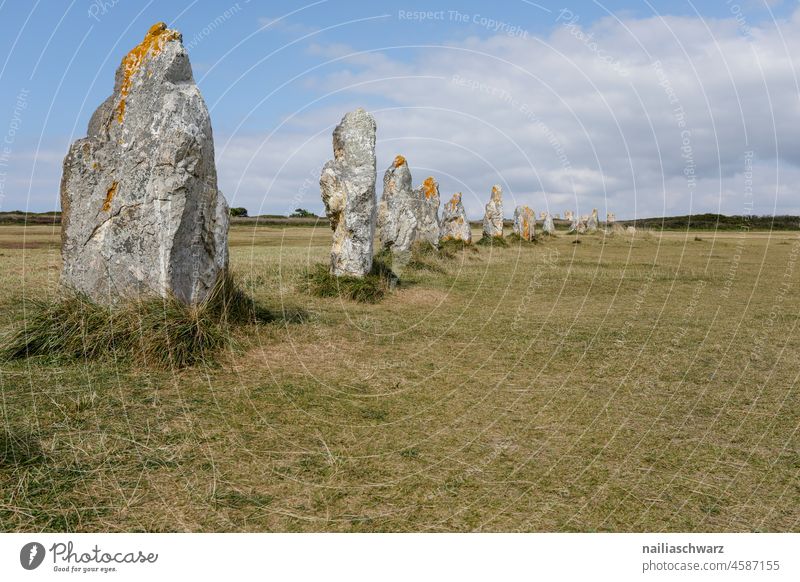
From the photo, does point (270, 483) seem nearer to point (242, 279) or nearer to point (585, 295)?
point (242, 279)

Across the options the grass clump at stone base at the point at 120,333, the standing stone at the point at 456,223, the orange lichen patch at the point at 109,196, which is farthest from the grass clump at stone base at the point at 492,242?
the grass clump at stone base at the point at 120,333

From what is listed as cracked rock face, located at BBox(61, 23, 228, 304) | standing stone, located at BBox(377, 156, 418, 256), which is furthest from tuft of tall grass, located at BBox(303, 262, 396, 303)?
standing stone, located at BBox(377, 156, 418, 256)

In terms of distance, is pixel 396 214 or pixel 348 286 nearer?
pixel 348 286

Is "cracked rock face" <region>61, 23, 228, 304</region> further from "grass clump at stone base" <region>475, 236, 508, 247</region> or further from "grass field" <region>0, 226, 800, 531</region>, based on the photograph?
"grass clump at stone base" <region>475, 236, 508, 247</region>

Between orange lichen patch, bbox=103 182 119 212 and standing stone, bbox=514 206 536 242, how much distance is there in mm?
29861

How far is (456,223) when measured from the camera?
30.0 metres

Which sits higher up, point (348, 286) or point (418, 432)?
point (348, 286)

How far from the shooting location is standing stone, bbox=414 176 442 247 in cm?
2598

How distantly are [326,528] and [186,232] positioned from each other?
5.08 metres

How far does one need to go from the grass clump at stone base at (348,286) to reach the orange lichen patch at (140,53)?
18.6 ft

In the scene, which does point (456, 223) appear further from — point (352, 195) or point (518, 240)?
point (352, 195)

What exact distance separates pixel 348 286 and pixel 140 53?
5.93 meters

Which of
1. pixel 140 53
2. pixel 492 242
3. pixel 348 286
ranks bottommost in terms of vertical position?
pixel 348 286

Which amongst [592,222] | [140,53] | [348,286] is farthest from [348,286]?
[592,222]
